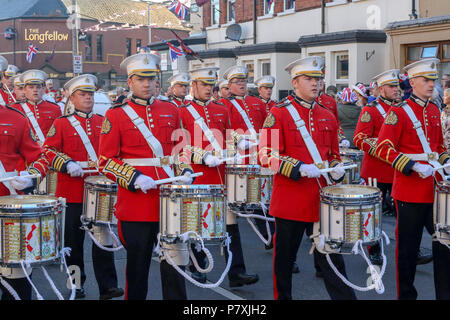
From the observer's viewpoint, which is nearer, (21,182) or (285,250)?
(21,182)

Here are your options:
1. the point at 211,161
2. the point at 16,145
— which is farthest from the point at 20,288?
the point at 211,161

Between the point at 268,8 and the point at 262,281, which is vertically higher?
the point at 268,8

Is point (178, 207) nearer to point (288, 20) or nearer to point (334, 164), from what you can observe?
point (334, 164)

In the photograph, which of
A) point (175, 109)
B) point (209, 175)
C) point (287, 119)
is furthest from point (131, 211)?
point (209, 175)

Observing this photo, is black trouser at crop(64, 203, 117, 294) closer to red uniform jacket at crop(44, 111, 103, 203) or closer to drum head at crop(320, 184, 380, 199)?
red uniform jacket at crop(44, 111, 103, 203)

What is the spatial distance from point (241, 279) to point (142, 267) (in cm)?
199

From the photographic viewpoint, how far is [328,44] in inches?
790

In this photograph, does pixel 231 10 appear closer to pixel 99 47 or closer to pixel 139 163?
pixel 139 163

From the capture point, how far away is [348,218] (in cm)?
505

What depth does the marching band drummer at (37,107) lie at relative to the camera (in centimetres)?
878

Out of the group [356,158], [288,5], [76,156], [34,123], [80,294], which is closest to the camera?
[80,294]

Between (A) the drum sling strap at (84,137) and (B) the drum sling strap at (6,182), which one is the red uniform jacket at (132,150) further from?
(A) the drum sling strap at (84,137)

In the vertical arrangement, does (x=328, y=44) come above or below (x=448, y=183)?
above
